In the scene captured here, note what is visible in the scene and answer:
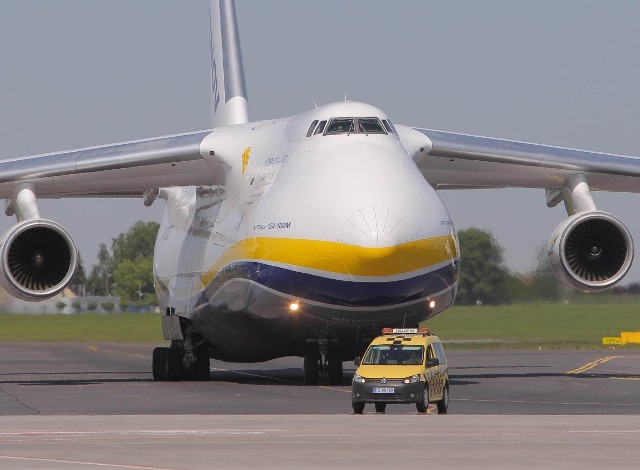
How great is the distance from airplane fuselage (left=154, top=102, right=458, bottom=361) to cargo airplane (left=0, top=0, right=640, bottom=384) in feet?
0.09

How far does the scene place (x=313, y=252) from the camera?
23.5 m

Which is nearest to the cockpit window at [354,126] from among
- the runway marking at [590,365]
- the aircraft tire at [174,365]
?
the aircraft tire at [174,365]

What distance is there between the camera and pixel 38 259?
84.3 feet

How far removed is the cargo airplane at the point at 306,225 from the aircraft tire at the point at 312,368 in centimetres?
3

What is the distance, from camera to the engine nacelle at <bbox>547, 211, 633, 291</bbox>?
26312 mm

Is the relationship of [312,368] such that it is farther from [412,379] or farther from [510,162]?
[412,379]

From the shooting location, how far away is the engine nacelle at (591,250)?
2631 centimetres

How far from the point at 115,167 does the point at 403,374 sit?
9.11m

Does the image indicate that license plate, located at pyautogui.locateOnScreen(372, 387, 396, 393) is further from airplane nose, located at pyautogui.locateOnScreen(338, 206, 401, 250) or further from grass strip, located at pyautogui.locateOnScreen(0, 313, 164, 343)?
grass strip, located at pyautogui.locateOnScreen(0, 313, 164, 343)

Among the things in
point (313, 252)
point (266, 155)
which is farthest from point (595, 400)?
point (266, 155)

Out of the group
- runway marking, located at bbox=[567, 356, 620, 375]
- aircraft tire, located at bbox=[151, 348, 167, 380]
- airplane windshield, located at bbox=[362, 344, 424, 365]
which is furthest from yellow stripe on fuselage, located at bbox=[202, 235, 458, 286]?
runway marking, located at bbox=[567, 356, 620, 375]

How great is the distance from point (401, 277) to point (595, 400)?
329 centimetres

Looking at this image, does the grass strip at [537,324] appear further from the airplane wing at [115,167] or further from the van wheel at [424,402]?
the van wheel at [424,402]
